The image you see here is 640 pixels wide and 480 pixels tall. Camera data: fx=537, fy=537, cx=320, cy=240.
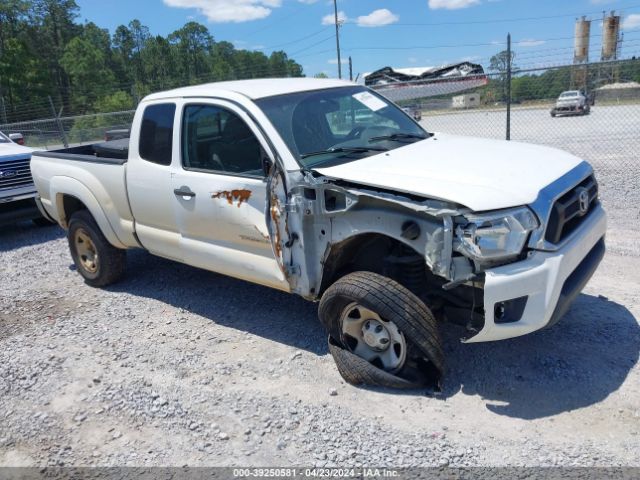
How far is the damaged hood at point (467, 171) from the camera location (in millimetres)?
2996

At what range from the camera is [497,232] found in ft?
9.64

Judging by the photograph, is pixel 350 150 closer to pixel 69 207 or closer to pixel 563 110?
pixel 69 207

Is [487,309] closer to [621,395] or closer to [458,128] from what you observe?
[621,395]

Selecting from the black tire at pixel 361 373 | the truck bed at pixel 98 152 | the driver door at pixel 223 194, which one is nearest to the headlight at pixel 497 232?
the black tire at pixel 361 373

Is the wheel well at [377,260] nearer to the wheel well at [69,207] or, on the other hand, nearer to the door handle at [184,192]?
the door handle at [184,192]

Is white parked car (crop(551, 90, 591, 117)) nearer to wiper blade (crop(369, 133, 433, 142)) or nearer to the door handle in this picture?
wiper blade (crop(369, 133, 433, 142))

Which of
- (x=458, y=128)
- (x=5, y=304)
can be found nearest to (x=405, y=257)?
(x=5, y=304)

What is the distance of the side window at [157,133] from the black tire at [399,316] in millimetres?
2027

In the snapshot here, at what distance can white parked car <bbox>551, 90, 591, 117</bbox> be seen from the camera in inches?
814

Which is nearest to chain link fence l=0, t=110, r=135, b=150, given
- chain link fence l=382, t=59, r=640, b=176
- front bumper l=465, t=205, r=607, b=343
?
chain link fence l=382, t=59, r=640, b=176

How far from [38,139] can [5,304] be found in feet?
61.1

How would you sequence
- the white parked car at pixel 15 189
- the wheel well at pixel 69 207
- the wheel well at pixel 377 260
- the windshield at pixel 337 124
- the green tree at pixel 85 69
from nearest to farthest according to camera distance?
the wheel well at pixel 377 260, the windshield at pixel 337 124, the wheel well at pixel 69 207, the white parked car at pixel 15 189, the green tree at pixel 85 69

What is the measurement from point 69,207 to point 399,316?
4.43m

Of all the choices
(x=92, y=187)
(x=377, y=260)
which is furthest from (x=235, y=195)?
(x=92, y=187)
